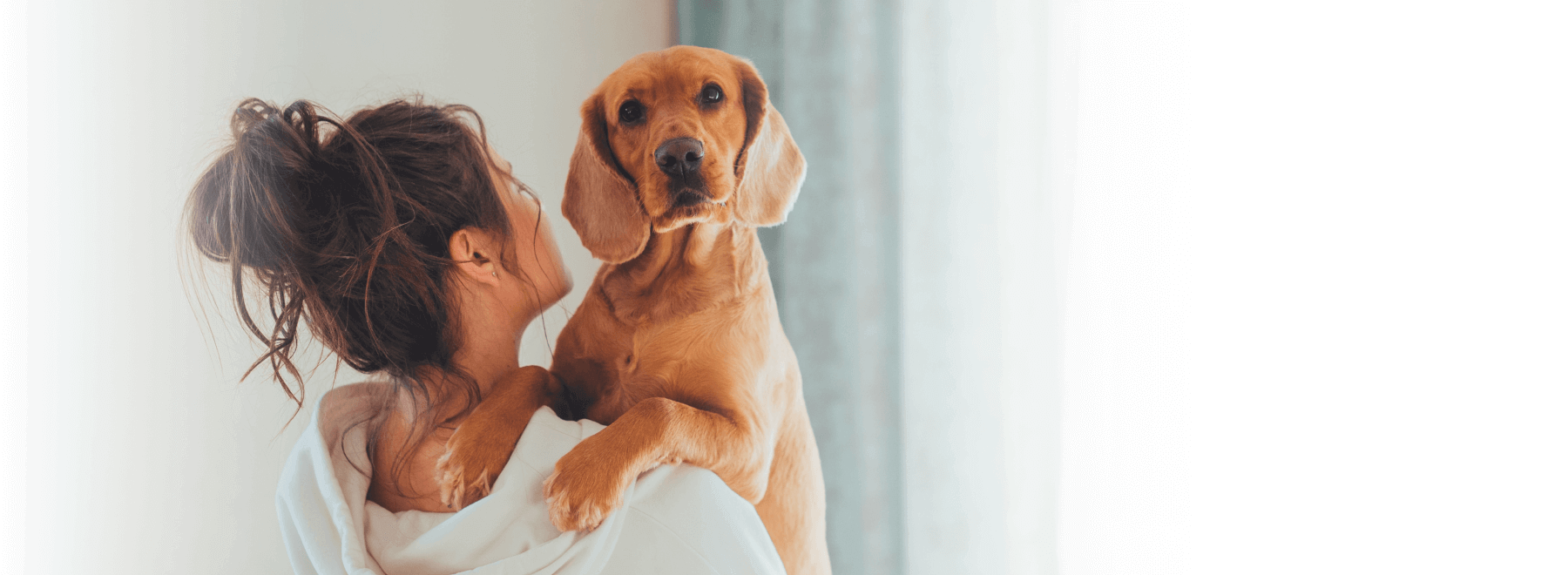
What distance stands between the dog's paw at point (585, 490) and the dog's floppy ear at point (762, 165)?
232 millimetres

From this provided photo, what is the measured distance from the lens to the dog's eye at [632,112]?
0.72m

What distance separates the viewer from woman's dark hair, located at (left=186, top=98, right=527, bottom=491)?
2.29 feet

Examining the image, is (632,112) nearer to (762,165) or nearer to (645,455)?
(762,165)

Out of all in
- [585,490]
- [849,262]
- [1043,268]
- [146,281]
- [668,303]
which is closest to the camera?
[585,490]

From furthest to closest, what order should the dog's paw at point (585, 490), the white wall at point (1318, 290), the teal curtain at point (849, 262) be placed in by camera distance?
1. the teal curtain at point (849, 262)
2. the white wall at point (1318, 290)
3. the dog's paw at point (585, 490)

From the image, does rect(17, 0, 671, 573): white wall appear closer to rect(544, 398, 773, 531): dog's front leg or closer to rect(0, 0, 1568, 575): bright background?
rect(0, 0, 1568, 575): bright background

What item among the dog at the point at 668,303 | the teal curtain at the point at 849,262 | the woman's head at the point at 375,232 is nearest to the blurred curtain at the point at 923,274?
the teal curtain at the point at 849,262

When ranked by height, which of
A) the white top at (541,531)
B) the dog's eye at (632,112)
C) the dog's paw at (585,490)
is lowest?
the white top at (541,531)

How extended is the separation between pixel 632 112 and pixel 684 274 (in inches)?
6.0

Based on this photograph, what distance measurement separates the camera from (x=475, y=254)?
2.57 ft

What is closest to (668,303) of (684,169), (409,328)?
(684,169)

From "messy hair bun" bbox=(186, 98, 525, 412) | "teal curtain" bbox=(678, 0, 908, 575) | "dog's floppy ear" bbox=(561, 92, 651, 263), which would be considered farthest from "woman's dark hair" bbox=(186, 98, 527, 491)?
"teal curtain" bbox=(678, 0, 908, 575)

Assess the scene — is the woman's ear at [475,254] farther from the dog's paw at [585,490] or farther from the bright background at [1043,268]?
the bright background at [1043,268]

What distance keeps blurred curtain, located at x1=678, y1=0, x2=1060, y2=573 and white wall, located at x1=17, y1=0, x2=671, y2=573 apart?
67cm
